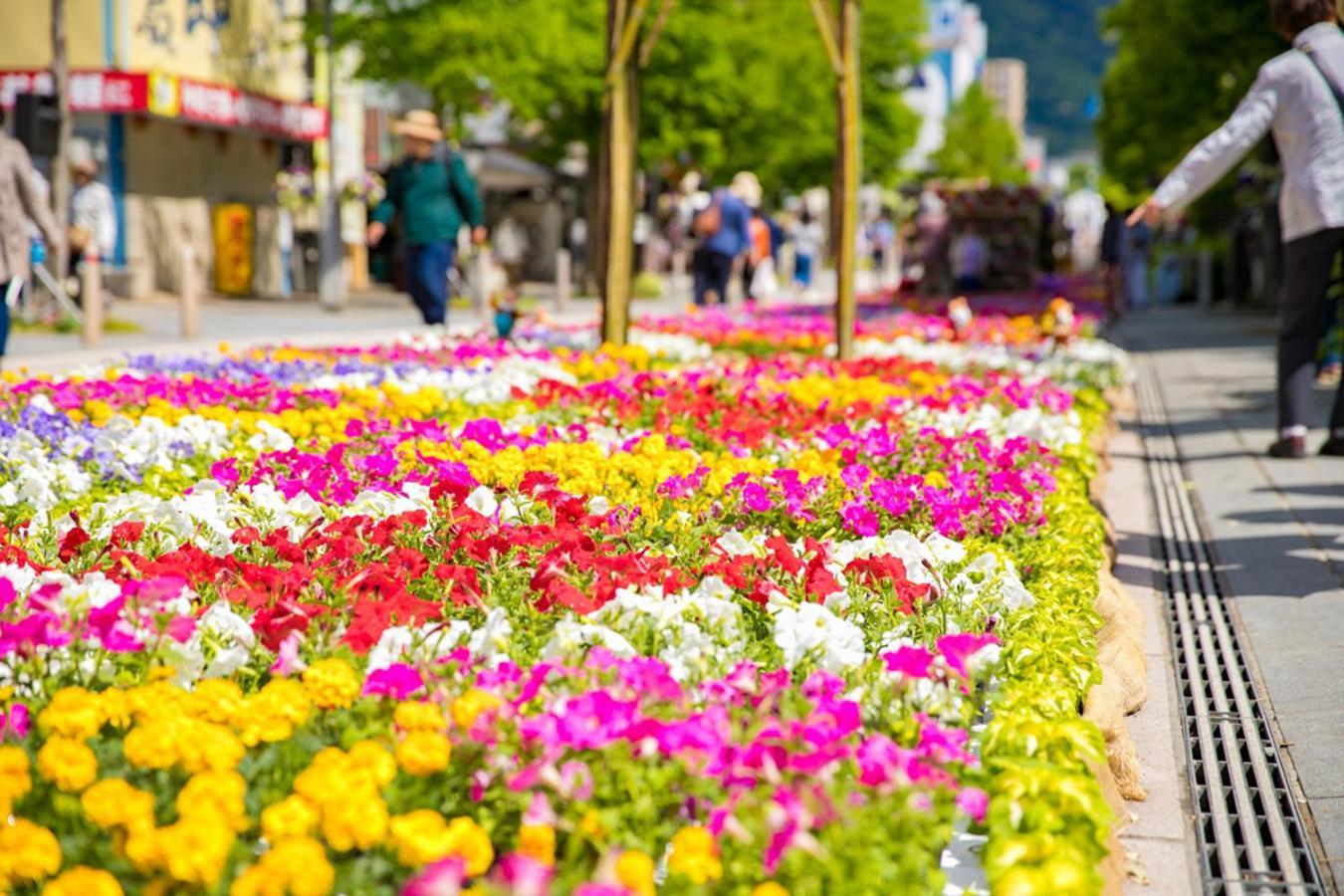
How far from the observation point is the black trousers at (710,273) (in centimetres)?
2223

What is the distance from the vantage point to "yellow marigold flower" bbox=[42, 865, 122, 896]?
2.43 meters

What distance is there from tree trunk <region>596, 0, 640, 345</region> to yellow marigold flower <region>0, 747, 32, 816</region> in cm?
1008

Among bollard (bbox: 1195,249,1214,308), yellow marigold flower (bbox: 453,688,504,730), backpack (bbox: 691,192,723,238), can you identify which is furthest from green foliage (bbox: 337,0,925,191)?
yellow marigold flower (bbox: 453,688,504,730)

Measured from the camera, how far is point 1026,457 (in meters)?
6.47

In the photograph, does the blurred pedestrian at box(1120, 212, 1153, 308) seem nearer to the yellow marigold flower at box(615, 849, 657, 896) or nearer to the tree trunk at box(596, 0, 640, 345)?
the tree trunk at box(596, 0, 640, 345)

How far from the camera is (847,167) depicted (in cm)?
1278

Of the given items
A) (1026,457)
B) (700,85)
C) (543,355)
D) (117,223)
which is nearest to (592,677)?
(1026,457)

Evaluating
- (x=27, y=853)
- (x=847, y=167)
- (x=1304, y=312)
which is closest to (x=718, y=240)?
(x=847, y=167)

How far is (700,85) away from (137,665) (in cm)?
3374

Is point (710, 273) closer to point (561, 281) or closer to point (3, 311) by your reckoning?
point (561, 281)

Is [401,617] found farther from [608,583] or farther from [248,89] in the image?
[248,89]

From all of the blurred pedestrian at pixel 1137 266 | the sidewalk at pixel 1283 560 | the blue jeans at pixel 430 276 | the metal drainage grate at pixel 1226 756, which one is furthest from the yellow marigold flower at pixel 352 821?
the blurred pedestrian at pixel 1137 266

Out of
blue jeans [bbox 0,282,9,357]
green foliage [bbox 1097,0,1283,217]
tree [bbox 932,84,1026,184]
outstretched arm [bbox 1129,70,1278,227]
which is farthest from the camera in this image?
tree [bbox 932,84,1026,184]

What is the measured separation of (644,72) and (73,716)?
3471cm
